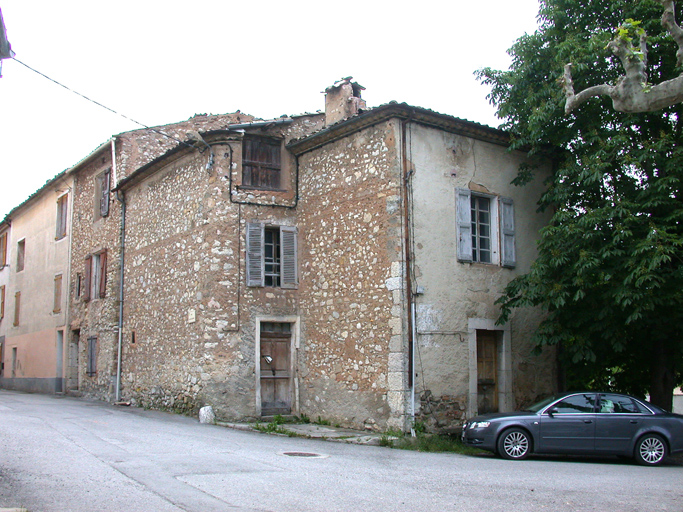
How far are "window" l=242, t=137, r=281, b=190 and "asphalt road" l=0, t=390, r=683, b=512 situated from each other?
5.84 m

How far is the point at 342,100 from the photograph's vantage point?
15258 mm

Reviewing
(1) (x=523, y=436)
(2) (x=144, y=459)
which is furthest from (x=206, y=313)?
(1) (x=523, y=436)

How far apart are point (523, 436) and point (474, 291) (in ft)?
11.3

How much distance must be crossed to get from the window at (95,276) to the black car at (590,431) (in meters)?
13.1

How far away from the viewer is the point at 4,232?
3136 cm

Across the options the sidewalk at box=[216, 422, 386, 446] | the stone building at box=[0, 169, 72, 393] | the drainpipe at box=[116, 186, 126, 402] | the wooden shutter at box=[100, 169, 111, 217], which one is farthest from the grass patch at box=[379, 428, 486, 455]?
the stone building at box=[0, 169, 72, 393]

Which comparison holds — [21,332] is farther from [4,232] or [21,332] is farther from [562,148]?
[562,148]

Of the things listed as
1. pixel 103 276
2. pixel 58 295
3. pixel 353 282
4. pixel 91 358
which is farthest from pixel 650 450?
pixel 58 295

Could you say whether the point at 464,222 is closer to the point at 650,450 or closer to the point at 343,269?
the point at 343,269

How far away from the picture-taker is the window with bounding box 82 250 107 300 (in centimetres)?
1964

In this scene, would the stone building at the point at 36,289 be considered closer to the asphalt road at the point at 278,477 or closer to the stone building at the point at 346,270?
the stone building at the point at 346,270

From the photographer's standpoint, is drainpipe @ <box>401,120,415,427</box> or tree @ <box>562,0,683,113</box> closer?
tree @ <box>562,0,683,113</box>

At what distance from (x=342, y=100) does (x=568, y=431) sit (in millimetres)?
8753

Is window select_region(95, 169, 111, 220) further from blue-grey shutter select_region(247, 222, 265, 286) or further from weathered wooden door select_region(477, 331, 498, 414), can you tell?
weathered wooden door select_region(477, 331, 498, 414)
